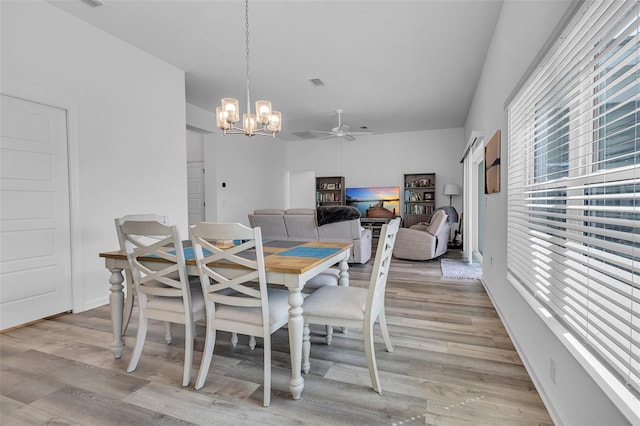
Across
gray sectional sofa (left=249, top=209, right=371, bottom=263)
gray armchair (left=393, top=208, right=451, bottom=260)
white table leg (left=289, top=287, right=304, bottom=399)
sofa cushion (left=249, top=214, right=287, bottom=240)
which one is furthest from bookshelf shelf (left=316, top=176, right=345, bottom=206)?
white table leg (left=289, top=287, right=304, bottom=399)

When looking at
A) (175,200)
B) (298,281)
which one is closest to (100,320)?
(175,200)

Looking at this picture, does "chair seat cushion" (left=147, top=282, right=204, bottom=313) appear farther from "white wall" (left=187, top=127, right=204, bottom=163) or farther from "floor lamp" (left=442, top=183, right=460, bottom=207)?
"floor lamp" (left=442, top=183, right=460, bottom=207)

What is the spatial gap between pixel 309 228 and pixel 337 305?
10.9ft

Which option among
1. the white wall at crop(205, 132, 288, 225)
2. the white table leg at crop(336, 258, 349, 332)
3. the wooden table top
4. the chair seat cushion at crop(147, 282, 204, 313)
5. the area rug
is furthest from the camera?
the white wall at crop(205, 132, 288, 225)

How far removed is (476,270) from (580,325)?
12.2 ft

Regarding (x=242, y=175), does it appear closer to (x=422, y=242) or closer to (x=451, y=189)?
(x=422, y=242)

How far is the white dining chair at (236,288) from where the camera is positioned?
5.46ft

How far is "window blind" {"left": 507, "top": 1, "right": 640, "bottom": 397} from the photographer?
1007 mm

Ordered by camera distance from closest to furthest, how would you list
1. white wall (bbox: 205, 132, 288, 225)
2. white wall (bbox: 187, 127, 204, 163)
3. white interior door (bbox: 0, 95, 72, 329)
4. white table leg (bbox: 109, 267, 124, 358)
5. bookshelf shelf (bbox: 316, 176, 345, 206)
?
white table leg (bbox: 109, 267, 124, 358)
white interior door (bbox: 0, 95, 72, 329)
white wall (bbox: 205, 132, 288, 225)
white wall (bbox: 187, 127, 204, 163)
bookshelf shelf (bbox: 316, 176, 345, 206)

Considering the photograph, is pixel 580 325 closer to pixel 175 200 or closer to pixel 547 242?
pixel 547 242

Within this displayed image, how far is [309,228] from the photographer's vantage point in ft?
17.1

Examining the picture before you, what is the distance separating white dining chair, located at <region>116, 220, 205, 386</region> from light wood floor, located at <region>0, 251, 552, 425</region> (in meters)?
0.20

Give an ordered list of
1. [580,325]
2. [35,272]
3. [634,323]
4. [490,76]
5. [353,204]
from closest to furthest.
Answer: [634,323], [580,325], [35,272], [490,76], [353,204]

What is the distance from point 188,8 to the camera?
3.00 m
